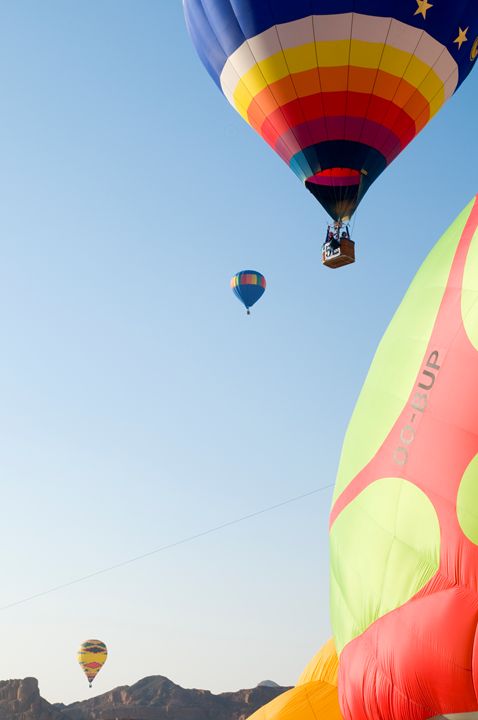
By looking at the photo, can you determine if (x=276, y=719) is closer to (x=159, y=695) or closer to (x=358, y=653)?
(x=358, y=653)

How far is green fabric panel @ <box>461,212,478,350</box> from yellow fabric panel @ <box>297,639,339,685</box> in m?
4.87

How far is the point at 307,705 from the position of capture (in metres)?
8.70

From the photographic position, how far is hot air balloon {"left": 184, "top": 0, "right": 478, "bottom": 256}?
17.5 meters

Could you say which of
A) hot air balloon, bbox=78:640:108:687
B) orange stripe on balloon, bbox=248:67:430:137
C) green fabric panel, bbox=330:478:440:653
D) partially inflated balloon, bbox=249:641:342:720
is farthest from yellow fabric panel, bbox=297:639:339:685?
hot air balloon, bbox=78:640:108:687

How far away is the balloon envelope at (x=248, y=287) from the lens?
31.4 meters

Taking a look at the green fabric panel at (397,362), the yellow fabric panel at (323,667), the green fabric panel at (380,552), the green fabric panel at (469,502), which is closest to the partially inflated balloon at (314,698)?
the yellow fabric panel at (323,667)

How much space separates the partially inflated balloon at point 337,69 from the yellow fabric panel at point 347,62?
21 mm

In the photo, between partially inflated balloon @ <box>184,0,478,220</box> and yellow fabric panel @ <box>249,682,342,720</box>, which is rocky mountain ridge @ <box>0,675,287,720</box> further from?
yellow fabric panel @ <box>249,682,342,720</box>

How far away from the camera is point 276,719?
28.5 feet

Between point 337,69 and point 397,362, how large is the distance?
13.2 meters

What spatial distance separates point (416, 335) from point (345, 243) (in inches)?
569

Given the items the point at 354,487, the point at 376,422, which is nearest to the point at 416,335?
the point at 376,422

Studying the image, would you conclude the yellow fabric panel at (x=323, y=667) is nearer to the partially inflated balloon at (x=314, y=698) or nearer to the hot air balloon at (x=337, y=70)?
the partially inflated balloon at (x=314, y=698)

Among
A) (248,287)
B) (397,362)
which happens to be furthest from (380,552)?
(248,287)
